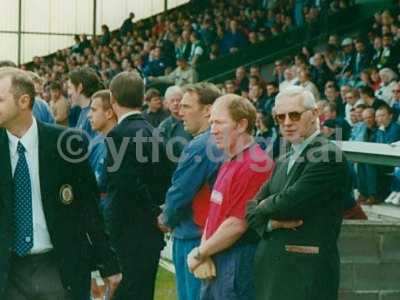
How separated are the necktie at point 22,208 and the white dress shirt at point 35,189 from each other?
0.7 inches

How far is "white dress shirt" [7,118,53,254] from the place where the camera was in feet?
17.3

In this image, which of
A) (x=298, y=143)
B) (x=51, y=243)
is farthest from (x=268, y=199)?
(x=51, y=243)

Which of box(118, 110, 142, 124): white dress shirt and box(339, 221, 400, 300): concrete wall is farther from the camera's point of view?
box(118, 110, 142, 124): white dress shirt

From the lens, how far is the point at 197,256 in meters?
6.11

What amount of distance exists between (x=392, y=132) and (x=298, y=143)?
6801 millimetres

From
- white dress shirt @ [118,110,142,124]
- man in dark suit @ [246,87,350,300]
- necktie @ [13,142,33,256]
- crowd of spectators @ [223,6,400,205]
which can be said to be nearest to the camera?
necktie @ [13,142,33,256]

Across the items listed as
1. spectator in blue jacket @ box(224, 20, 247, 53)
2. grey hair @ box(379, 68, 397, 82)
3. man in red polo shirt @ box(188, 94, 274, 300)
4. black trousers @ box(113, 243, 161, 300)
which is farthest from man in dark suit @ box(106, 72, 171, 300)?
spectator in blue jacket @ box(224, 20, 247, 53)

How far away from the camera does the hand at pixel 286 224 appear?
5.49 m

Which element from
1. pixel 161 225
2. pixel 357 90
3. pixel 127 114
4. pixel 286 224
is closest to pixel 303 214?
pixel 286 224

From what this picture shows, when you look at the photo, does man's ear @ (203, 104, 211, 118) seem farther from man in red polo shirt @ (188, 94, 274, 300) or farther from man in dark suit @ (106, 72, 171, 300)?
man in red polo shirt @ (188, 94, 274, 300)

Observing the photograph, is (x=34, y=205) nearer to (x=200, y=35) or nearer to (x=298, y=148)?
(x=298, y=148)

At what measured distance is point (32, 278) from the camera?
17.4 ft

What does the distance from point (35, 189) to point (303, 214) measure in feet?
4.56

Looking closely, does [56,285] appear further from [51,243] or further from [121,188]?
[121,188]
